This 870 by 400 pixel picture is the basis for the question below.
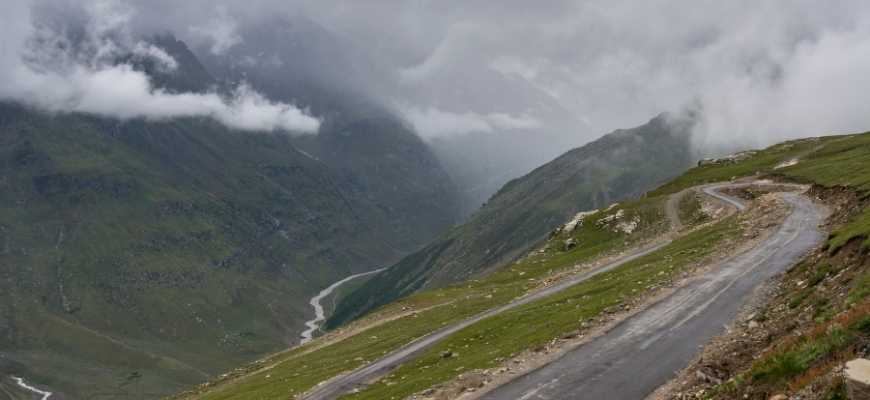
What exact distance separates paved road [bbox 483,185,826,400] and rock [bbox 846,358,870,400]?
38.8 ft

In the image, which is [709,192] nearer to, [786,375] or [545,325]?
[545,325]

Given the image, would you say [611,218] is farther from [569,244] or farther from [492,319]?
[492,319]

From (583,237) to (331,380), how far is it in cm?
5776

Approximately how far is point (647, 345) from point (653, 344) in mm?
298

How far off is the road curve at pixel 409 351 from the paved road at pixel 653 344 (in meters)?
19.1

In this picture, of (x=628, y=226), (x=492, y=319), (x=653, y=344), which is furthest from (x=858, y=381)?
(x=628, y=226)

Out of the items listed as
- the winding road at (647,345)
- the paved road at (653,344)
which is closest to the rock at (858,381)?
the paved road at (653,344)

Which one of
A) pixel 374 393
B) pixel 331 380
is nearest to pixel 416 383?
pixel 374 393

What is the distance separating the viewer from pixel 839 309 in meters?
22.6

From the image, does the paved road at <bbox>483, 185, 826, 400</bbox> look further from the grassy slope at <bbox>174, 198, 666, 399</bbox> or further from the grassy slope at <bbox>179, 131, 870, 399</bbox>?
the grassy slope at <bbox>174, 198, 666, 399</bbox>

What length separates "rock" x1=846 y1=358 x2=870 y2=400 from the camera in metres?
13.7

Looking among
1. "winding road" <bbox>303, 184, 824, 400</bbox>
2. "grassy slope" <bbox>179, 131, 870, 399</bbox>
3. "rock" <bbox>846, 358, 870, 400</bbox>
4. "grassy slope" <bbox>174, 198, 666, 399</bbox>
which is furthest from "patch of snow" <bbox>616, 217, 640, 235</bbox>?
"rock" <bbox>846, 358, 870, 400</bbox>

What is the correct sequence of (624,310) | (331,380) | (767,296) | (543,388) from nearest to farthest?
(543,388), (767,296), (624,310), (331,380)

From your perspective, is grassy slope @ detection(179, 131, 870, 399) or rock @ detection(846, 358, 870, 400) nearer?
rock @ detection(846, 358, 870, 400)
